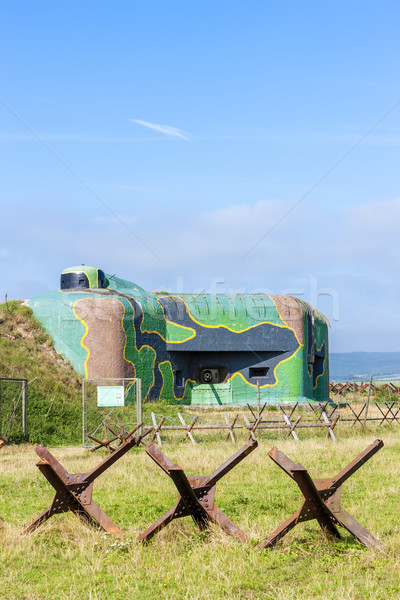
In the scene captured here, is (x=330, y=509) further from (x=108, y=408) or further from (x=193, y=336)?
(x=193, y=336)

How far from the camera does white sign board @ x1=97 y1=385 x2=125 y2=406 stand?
1925 cm

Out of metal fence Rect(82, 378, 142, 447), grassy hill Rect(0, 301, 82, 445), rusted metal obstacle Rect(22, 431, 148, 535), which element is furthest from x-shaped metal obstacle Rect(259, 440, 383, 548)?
grassy hill Rect(0, 301, 82, 445)

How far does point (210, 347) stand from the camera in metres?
34.0

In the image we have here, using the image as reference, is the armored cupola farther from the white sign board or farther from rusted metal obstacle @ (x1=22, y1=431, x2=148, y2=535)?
rusted metal obstacle @ (x1=22, y1=431, x2=148, y2=535)

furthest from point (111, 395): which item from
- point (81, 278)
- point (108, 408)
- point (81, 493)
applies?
point (81, 278)

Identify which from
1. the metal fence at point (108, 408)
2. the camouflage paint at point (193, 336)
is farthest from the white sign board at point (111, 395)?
the camouflage paint at point (193, 336)

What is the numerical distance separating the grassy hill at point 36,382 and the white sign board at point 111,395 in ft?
7.40

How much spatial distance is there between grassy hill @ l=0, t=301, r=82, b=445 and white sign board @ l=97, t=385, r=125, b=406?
2256 millimetres

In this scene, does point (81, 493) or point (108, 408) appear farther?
point (108, 408)

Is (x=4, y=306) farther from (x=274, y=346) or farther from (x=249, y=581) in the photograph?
(x=249, y=581)

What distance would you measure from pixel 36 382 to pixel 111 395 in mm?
6990

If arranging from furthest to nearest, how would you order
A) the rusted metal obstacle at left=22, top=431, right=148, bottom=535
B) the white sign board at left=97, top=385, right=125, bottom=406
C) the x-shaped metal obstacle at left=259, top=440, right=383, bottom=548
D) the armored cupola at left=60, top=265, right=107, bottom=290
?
1. the armored cupola at left=60, top=265, right=107, bottom=290
2. the white sign board at left=97, top=385, right=125, bottom=406
3. the rusted metal obstacle at left=22, top=431, right=148, bottom=535
4. the x-shaped metal obstacle at left=259, top=440, right=383, bottom=548

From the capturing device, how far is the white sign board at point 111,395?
1925 centimetres

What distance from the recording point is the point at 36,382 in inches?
994
